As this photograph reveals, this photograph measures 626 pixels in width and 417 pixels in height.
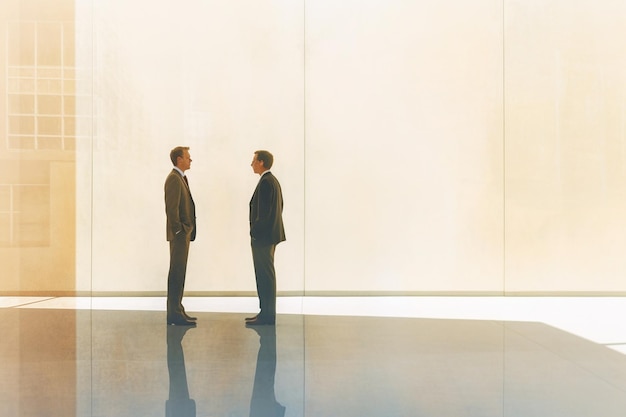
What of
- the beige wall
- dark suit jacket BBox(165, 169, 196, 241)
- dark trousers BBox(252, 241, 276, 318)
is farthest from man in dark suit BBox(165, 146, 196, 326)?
the beige wall

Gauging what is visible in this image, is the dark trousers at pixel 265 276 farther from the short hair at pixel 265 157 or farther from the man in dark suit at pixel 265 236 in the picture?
the short hair at pixel 265 157

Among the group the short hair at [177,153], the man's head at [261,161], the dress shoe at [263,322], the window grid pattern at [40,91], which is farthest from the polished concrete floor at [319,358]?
the window grid pattern at [40,91]

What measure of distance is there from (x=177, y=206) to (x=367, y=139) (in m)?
2.55

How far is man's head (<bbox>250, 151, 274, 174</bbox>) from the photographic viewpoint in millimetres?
5980

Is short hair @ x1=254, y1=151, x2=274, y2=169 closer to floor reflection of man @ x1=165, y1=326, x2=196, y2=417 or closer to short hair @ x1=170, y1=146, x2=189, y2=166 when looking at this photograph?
short hair @ x1=170, y1=146, x2=189, y2=166

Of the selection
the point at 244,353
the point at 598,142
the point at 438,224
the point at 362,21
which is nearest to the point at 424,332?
the point at 244,353

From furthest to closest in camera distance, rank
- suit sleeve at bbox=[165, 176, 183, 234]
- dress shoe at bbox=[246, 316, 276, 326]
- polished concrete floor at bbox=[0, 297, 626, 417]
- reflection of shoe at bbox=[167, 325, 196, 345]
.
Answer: dress shoe at bbox=[246, 316, 276, 326]
suit sleeve at bbox=[165, 176, 183, 234]
reflection of shoe at bbox=[167, 325, 196, 345]
polished concrete floor at bbox=[0, 297, 626, 417]

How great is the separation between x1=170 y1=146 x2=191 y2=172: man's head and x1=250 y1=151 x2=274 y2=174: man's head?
596 millimetres

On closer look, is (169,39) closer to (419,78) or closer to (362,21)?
(362,21)

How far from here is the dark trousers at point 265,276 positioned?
5.92 metres

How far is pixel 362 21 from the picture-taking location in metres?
7.45

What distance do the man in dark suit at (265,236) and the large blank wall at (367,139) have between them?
102 centimetres

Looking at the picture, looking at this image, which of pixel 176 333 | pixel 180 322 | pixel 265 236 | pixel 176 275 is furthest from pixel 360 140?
pixel 176 333

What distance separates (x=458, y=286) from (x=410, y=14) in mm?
3073
